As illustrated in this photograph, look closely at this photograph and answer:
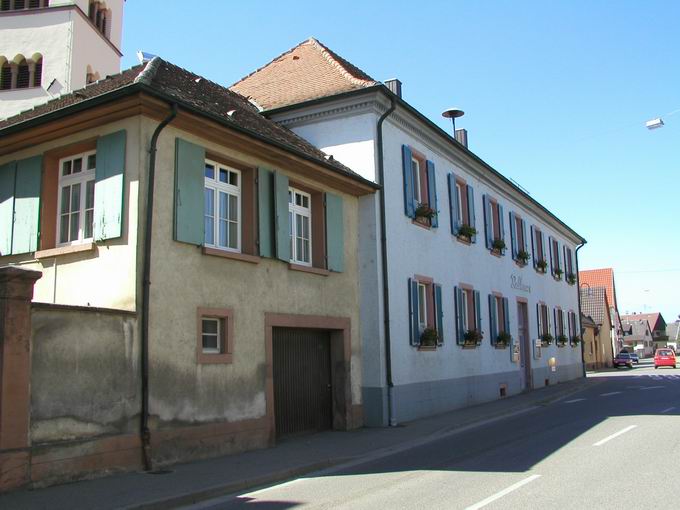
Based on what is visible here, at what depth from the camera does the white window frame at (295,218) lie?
45.6 ft

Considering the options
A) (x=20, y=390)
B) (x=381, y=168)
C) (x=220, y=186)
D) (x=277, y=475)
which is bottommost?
(x=277, y=475)

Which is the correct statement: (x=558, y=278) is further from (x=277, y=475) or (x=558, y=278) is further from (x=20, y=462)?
(x=20, y=462)

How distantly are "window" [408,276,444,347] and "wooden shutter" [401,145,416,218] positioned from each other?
1.71 m

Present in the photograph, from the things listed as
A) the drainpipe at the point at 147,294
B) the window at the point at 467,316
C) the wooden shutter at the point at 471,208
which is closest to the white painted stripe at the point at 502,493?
the drainpipe at the point at 147,294

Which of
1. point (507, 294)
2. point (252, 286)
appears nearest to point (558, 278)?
point (507, 294)

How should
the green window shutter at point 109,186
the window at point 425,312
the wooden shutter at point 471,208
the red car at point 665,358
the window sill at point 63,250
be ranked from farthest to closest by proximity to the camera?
the red car at point 665,358
the wooden shutter at point 471,208
the window at point 425,312
the window sill at point 63,250
the green window shutter at point 109,186

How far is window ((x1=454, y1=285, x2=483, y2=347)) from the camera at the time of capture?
19.6 m

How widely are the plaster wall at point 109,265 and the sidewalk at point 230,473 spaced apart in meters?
2.52

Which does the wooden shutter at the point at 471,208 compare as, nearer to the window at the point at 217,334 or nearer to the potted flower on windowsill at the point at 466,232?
the potted flower on windowsill at the point at 466,232

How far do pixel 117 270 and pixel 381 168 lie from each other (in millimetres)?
7658

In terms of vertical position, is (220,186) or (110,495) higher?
(220,186)

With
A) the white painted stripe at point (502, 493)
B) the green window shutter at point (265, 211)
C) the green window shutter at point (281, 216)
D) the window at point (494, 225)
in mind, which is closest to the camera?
the white painted stripe at point (502, 493)

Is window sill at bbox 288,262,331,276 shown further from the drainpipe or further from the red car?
the red car

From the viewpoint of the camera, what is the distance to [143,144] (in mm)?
10297
